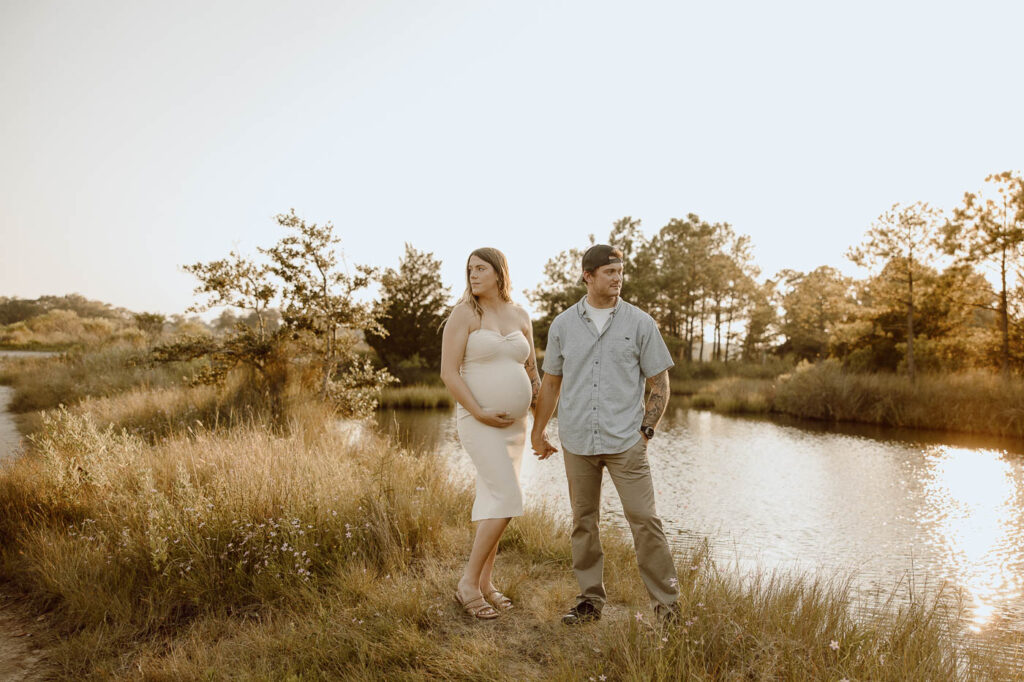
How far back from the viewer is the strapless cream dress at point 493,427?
3.46 meters

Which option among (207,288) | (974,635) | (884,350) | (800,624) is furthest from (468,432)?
(884,350)

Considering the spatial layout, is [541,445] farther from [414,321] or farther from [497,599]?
[414,321]

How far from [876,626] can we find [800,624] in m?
0.42

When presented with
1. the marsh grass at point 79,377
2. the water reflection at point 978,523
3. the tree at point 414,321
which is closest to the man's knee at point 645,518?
the water reflection at point 978,523

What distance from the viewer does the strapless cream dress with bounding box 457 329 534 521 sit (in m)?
3.46

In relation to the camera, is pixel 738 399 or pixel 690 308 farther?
pixel 690 308

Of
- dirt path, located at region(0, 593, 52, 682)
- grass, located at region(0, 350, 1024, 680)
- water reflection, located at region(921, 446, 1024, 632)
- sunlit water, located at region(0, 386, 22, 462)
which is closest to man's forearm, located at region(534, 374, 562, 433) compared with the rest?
grass, located at region(0, 350, 1024, 680)

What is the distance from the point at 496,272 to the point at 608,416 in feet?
3.49

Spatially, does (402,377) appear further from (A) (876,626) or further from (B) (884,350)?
(A) (876,626)

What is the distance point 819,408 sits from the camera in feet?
67.1

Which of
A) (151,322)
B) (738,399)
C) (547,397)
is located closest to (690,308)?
(738,399)

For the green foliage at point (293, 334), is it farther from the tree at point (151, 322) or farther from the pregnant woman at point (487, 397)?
the tree at point (151, 322)

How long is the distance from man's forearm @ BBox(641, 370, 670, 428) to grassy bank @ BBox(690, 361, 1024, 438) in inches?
705

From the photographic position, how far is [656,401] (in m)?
3.35
